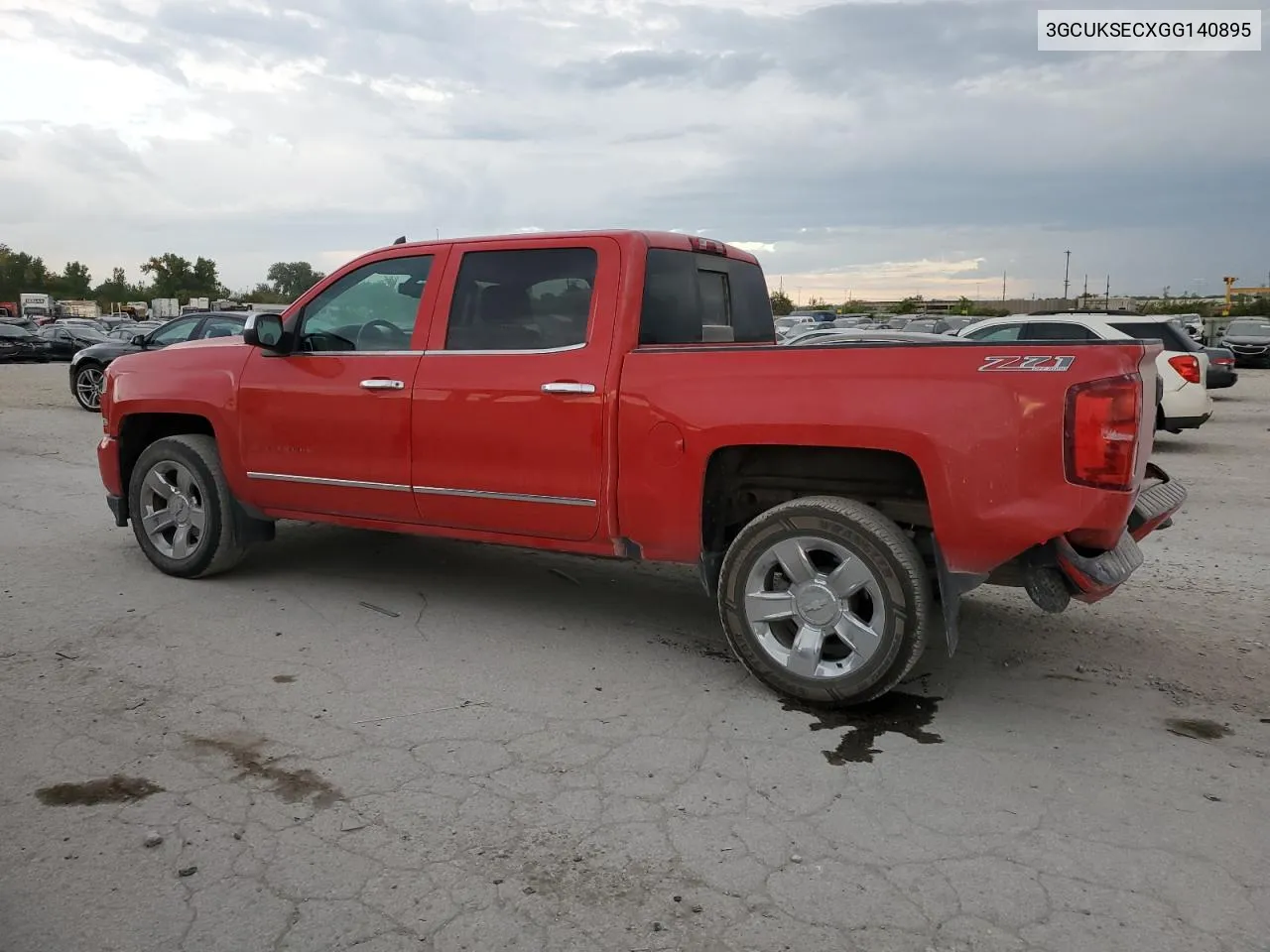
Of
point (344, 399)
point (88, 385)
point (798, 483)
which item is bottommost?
point (88, 385)

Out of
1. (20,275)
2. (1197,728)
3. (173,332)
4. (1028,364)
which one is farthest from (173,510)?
(20,275)

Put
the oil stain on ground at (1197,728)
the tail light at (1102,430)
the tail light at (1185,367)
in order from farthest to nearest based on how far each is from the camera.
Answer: the tail light at (1185,367) → the oil stain on ground at (1197,728) → the tail light at (1102,430)

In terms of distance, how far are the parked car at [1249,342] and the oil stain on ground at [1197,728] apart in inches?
1132

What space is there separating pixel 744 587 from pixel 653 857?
148 centimetres

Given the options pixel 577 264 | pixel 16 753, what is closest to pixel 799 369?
pixel 577 264

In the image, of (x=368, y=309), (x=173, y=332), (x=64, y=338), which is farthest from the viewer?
(x=64, y=338)

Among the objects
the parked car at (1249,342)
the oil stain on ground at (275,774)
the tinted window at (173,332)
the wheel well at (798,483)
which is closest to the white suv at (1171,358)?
the wheel well at (798,483)

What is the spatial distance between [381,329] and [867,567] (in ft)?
9.31

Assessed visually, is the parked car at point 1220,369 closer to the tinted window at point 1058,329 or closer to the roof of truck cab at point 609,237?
the tinted window at point 1058,329

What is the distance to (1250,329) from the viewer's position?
3017cm

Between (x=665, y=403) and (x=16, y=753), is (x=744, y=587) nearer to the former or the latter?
(x=665, y=403)

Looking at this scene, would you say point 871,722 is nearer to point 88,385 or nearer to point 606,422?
point 606,422

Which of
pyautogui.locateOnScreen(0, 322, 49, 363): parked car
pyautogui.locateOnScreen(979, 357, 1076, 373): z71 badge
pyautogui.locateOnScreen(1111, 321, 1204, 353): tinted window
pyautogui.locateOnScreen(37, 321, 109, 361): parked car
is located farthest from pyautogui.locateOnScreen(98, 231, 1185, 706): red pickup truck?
pyautogui.locateOnScreen(0, 322, 49, 363): parked car

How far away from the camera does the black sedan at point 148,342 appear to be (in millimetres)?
14445
